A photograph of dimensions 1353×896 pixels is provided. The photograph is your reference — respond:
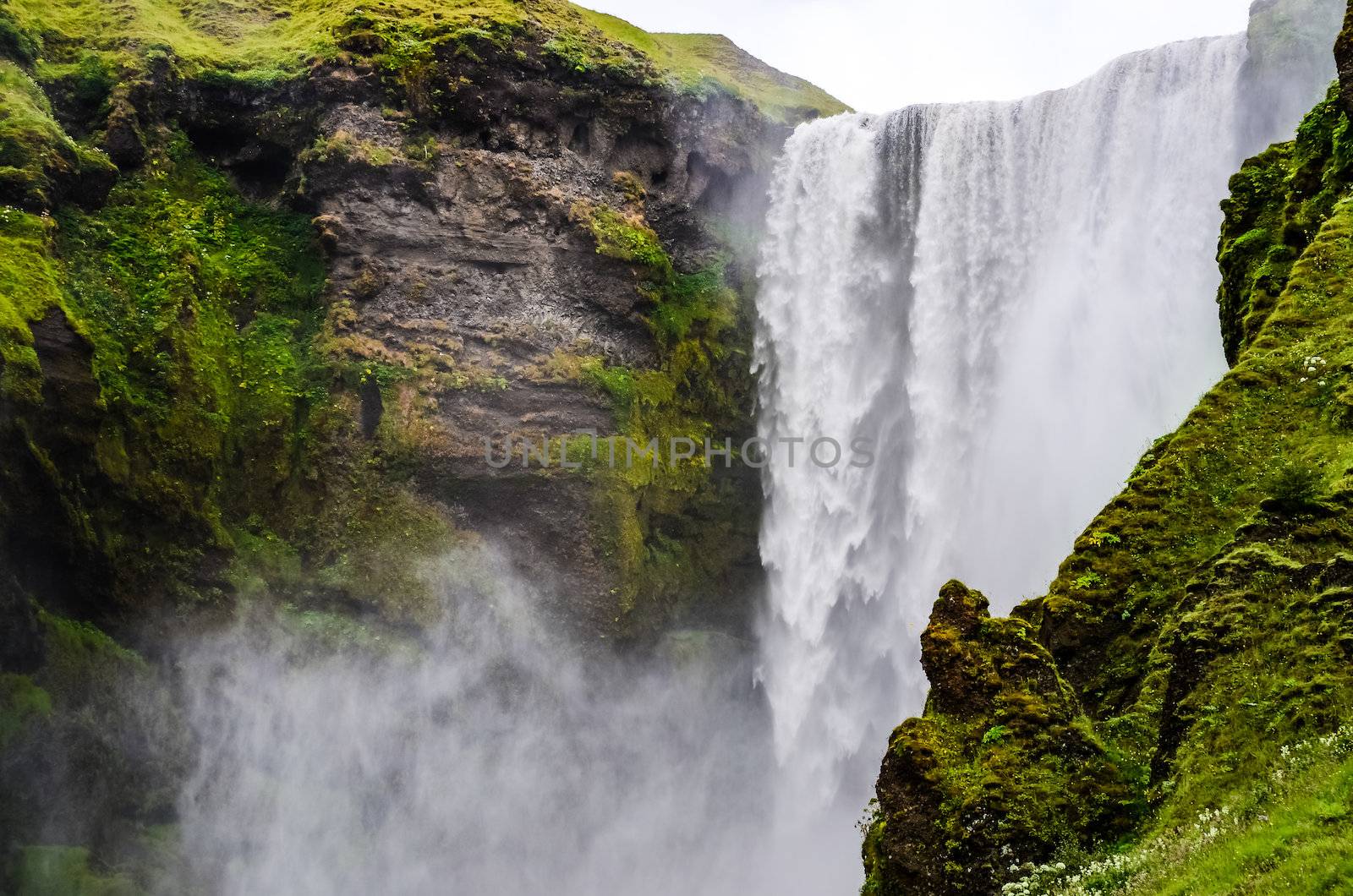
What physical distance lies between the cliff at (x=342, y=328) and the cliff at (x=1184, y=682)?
16.8 metres

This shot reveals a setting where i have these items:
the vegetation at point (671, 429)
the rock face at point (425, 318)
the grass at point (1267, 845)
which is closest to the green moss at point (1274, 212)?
the grass at point (1267, 845)

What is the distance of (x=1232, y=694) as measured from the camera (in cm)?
705

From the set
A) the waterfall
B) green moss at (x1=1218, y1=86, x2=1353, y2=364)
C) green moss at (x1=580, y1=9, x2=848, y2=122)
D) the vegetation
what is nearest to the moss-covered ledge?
green moss at (x1=1218, y1=86, x2=1353, y2=364)

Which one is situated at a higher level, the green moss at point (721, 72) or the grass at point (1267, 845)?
the green moss at point (721, 72)

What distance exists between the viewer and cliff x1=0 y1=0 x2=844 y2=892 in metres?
20.8

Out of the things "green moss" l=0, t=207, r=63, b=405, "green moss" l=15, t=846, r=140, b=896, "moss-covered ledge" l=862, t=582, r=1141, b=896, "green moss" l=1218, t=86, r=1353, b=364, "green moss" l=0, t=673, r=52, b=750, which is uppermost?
"green moss" l=1218, t=86, r=1353, b=364

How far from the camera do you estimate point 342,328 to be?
81.5 feet

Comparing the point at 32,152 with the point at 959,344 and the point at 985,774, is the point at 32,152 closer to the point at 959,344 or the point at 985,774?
the point at 959,344

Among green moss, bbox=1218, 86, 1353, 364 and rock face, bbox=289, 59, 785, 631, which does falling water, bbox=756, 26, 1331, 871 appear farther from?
green moss, bbox=1218, 86, 1353, 364

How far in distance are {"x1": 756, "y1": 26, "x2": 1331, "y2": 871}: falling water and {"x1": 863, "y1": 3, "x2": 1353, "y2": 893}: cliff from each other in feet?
41.8

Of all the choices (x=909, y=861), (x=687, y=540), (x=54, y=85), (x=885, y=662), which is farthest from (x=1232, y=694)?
(x=54, y=85)

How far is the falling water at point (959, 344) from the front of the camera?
23266mm

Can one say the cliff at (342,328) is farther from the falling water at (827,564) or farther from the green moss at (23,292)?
the falling water at (827,564)

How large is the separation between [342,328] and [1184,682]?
21.4 metres
